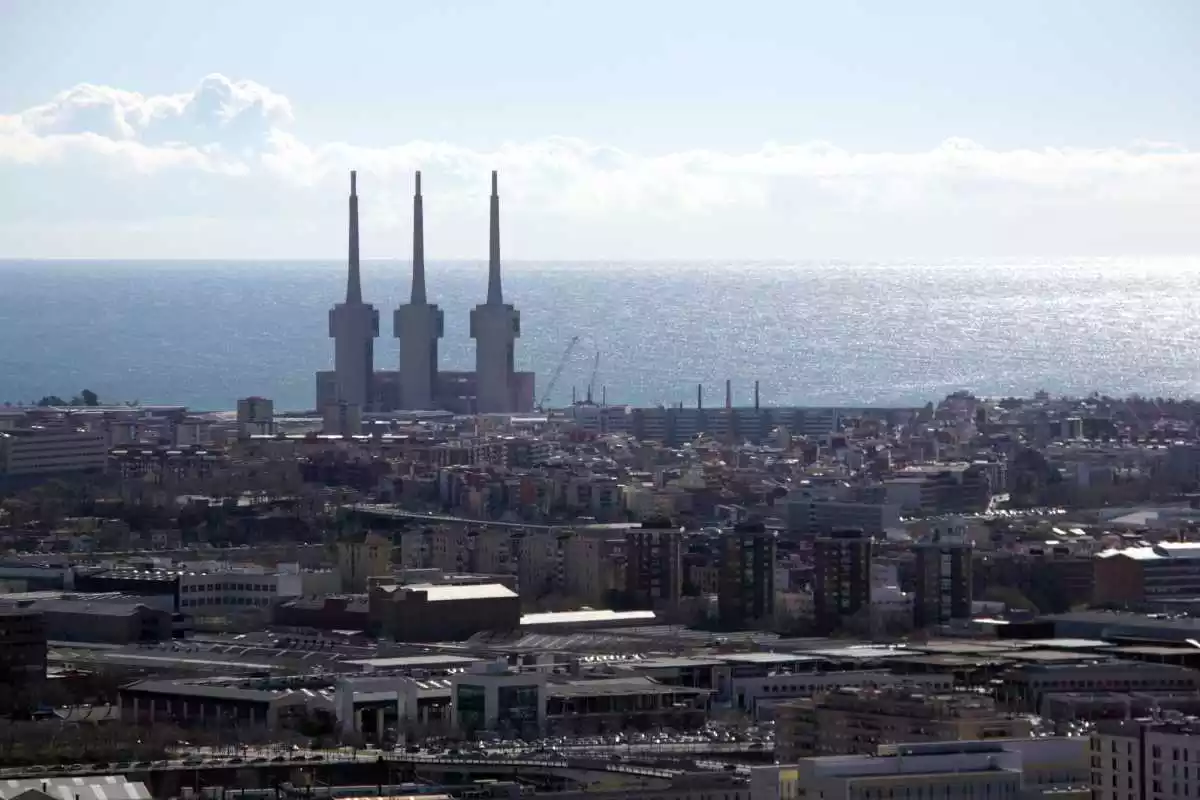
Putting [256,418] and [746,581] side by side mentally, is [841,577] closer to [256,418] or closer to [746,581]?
[746,581]

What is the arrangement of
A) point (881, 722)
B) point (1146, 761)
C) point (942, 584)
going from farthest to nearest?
point (942, 584)
point (881, 722)
point (1146, 761)

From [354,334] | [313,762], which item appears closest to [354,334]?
[354,334]

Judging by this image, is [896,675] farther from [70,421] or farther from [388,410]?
[388,410]

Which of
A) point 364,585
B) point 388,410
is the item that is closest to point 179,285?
point 388,410

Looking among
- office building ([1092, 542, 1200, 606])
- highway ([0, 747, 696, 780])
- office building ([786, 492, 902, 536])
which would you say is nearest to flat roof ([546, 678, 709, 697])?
highway ([0, 747, 696, 780])

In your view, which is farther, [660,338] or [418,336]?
[660,338]

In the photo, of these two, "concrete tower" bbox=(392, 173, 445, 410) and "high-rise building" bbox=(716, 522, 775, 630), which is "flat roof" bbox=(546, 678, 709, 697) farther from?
"concrete tower" bbox=(392, 173, 445, 410)
